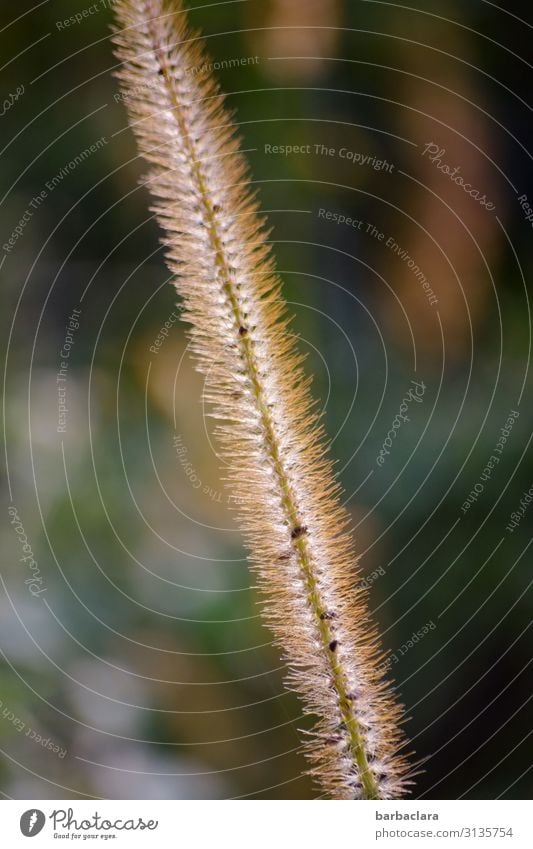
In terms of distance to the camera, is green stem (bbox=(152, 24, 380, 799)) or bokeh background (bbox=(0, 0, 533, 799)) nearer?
green stem (bbox=(152, 24, 380, 799))

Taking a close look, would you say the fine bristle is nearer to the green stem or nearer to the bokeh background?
the green stem

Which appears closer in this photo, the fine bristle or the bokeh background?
the fine bristle

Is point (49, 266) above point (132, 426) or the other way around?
above

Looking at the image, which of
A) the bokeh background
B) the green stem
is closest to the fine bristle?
the green stem

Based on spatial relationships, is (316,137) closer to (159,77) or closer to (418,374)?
(418,374)

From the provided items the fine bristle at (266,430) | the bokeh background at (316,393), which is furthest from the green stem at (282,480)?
the bokeh background at (316,393)

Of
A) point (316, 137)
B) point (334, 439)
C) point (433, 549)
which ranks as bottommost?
point (433, 549)

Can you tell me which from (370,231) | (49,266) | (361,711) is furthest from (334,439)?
(361,711)

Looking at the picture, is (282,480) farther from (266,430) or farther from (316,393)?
(316,393)
